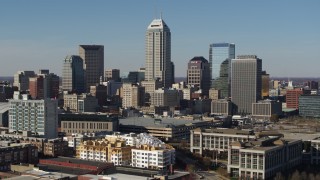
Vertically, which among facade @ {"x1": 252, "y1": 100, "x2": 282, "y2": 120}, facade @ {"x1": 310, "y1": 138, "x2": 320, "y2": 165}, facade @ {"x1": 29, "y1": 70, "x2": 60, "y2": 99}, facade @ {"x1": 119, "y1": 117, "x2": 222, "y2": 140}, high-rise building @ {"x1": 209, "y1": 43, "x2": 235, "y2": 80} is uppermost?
high-rise building @ {"x1": 209, "y1": 43, "x2": 235, "y2": 80}

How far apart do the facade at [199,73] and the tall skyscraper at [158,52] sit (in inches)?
151

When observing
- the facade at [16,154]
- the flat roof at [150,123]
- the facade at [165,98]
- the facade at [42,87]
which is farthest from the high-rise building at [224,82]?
the facade at [16,154]

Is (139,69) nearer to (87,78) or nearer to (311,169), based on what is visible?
(87,78)

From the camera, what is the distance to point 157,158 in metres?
29.9

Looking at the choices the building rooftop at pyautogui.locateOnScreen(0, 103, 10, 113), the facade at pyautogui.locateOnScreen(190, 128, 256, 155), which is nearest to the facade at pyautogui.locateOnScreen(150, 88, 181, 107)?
the building rooftop at pyautogui.locateOnScreen(0, 103, 10, 113)

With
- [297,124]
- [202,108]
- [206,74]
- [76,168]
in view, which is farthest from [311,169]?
[206,74]

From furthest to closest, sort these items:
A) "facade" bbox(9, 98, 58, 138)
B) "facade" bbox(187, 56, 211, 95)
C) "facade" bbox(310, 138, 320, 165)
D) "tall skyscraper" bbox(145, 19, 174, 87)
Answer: "tall skyscraper" bbox(145, 19, 174, 87)
"facade" bbox(187, 56, 211, 95)
"facade" bbox(9, 98, 58, 138)
"facade" bbox(310, 138, 320, 165)

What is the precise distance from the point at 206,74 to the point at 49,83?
28875mm

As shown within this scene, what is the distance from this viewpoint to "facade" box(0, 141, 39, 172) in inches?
1159

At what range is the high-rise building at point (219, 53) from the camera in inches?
4186

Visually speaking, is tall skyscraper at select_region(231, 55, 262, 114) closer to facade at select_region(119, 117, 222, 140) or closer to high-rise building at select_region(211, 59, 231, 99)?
high-rise building at select_region(211, 59, 231, 99)

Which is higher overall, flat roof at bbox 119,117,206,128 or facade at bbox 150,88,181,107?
facade at bbox 150,88,181,107

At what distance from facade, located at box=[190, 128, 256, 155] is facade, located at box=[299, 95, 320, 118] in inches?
1278

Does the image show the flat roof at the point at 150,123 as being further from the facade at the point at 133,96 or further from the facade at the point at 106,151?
the facade at the point at 133,96
